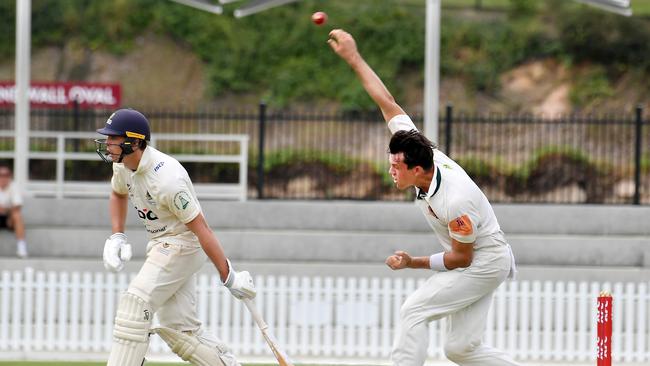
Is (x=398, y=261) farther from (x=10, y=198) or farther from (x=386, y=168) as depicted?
(x=386, y=168)

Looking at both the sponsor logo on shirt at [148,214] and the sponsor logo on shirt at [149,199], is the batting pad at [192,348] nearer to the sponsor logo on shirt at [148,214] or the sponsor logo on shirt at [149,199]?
the sponsor logo on shirt at [148,214]

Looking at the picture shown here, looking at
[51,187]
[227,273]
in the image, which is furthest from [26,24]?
[227,273]

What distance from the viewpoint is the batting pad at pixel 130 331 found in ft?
22.8

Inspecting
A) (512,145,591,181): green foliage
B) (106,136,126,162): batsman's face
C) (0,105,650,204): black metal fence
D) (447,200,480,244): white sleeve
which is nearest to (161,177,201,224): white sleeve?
(106,136,126,162): batsman's face

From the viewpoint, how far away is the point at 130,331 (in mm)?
6961

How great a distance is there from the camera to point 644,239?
14.3 m

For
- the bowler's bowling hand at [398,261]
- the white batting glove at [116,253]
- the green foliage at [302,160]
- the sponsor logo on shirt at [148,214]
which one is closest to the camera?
the bowler's bowling hand at [398,261]

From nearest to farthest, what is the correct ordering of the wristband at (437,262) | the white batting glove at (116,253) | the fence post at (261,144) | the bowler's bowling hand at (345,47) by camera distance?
the wristband at (437,262) → the bowler's bowling hand at (345,47) → the white batting glove at (116,253) → the fence post at (261,144)

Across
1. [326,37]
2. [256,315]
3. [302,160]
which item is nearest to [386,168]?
[302,160]

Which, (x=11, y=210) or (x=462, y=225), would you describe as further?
(x=11, y=210)

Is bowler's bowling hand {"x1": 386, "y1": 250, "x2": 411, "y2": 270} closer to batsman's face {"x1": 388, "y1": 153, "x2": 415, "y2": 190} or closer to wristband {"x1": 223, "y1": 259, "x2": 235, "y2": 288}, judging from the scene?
batsman's face {"x1": 388, "y1": 153, "x2": 415, "y2": 190}

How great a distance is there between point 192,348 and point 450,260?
178cm

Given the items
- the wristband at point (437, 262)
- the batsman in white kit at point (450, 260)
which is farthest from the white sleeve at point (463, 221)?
the wristband at point (437, 262)

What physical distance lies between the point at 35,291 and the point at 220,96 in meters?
15.4
